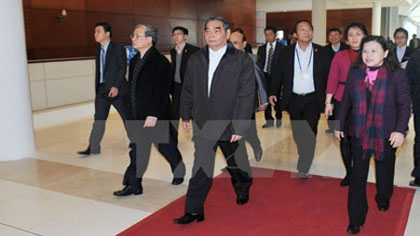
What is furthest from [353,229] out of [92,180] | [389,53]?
[92,180]

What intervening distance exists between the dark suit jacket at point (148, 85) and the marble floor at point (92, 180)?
804mm

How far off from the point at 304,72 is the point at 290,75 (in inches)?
5.4

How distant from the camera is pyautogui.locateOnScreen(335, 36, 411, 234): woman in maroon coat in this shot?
119 inches

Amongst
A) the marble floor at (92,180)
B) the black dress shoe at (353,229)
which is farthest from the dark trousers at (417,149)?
the black dress shoe at (353,229)

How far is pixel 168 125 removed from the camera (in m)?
4.17

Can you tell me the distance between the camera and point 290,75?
434 centimetres

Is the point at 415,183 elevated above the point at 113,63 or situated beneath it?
situated beneath

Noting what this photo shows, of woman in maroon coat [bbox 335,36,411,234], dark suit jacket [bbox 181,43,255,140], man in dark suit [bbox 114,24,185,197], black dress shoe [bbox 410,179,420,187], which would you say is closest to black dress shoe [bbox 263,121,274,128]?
black dress shoe [bbox 410,179,420,187]

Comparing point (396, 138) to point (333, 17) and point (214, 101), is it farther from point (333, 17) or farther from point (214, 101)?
point (333, 17)

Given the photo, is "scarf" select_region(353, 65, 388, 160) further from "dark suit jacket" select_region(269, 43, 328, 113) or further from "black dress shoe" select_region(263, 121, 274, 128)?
"black dress shoe" select_region(263, 121, 274, 128)

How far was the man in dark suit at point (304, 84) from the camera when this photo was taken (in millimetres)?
4273

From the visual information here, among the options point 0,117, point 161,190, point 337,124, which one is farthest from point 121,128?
point 337,124

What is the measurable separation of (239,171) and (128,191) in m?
1.08

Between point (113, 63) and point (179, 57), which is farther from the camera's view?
point (179, 57)
